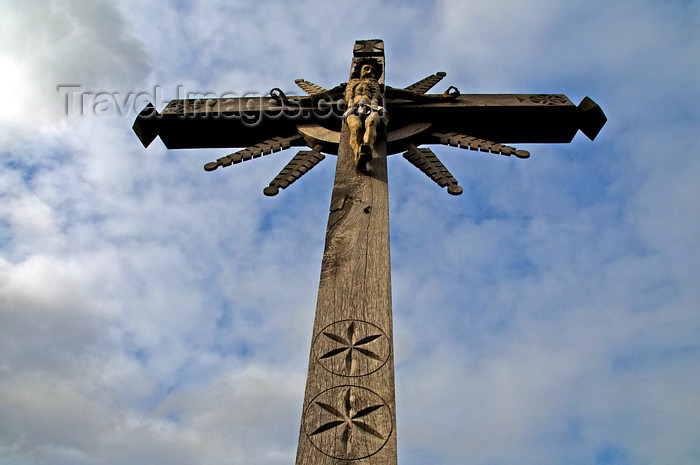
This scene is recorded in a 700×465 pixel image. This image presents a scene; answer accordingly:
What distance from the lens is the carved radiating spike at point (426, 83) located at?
556cm

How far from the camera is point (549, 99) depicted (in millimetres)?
5258

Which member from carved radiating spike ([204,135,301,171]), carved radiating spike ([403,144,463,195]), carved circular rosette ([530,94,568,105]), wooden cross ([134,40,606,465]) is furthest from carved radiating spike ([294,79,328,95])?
carved circular rosette ([530,94,568,105])

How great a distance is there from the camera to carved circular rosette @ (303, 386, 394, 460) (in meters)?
2.48

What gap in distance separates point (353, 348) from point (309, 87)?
3357 mm

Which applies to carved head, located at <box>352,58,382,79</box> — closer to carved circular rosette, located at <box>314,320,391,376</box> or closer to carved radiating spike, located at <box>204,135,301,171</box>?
carved radiating spike, located at <box>204,135,301,171</box>

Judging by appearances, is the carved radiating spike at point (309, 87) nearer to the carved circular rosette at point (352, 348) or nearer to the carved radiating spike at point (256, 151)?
the carved radiating spike at point (256, 151)

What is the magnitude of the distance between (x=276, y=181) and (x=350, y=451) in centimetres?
243

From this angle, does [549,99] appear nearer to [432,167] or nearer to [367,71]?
[432,167]

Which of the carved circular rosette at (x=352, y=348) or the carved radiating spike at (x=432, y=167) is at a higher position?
the carved radiating spike at (x=432, y=167)

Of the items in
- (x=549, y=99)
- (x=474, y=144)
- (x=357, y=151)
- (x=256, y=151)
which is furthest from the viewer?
(x=549, y=99)

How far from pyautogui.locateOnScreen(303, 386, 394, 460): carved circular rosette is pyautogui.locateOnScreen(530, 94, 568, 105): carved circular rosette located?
3.37 meters

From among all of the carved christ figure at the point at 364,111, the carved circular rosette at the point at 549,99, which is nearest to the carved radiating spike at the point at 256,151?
the carved christ figure at the point at 364,111

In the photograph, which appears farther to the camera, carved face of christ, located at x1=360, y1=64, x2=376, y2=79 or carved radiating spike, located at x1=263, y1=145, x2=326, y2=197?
carved face of christ, located at x1=360, y1=64, x2=376, y2=79

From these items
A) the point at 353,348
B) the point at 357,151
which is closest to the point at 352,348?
the point at 353,348
